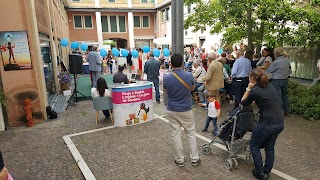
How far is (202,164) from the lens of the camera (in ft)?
14.5

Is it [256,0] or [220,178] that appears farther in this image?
[256,0]

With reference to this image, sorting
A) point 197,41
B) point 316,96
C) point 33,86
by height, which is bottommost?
point 316,96

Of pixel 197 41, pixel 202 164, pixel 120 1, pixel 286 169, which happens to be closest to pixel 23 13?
pixel 202 164

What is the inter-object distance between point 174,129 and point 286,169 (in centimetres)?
202

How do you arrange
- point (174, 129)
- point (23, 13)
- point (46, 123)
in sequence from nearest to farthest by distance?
point (174, 129) < point (23, 13) < point (46, 123)

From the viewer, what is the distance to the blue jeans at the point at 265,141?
359cm

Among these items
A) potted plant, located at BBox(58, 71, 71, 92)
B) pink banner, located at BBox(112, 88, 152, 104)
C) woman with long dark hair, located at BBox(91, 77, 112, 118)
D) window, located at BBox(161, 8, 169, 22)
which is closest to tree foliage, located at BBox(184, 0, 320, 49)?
pink banner, located at BBox(112, 88, 152, 104)

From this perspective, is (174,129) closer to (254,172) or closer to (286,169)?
(254,172)

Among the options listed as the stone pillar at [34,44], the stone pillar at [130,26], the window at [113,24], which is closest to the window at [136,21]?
the stone pillar at [130,26]

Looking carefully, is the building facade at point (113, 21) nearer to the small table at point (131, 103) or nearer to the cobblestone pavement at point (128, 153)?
the small table at point (131, 103)

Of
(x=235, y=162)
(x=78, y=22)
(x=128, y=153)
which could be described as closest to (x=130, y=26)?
(x=78, y=22)

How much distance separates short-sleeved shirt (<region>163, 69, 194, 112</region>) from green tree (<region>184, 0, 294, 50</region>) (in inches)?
166

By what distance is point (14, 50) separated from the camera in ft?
21.0

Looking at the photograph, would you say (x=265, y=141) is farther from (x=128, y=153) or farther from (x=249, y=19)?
(x=249, y=19)
